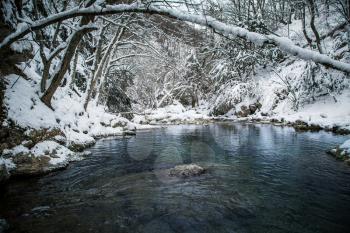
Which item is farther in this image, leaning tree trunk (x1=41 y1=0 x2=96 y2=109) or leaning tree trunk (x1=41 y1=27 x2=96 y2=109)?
leaning tree trunk (x1=41 y1=27 x2=96 y2=109)

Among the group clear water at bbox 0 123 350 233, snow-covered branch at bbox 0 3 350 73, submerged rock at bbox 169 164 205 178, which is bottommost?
clear water at bbox 0 123 350 233

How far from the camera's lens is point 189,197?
19.6 ft

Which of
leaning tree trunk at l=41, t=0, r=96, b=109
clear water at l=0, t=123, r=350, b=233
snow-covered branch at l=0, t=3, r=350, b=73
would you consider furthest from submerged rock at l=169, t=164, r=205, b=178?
snow-covered branch at l=0, t=3, r=350, b=73

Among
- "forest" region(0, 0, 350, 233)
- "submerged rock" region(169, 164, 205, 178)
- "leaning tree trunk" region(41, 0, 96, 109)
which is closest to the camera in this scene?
"forest" region(0, 0, 350, 233)

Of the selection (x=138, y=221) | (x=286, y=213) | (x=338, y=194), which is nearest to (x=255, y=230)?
(x=286, y=213)

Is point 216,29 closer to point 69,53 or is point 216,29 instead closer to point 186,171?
point 186,171

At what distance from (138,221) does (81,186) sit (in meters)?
2.58

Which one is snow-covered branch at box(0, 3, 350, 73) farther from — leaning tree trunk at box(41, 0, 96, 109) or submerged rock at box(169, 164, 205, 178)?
submerged rock at box(169, 164, 205, 178)

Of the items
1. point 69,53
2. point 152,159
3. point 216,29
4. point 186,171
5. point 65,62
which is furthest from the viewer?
point 152,159

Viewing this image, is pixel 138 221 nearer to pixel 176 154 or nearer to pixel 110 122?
pixel 176 154

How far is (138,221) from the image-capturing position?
4902mm

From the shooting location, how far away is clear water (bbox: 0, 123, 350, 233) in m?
4.76

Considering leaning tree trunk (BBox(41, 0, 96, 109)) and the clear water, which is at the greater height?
leaning tree trunk (BBox(41, 0, 96, 109))

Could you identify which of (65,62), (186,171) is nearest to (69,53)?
(65,62)
